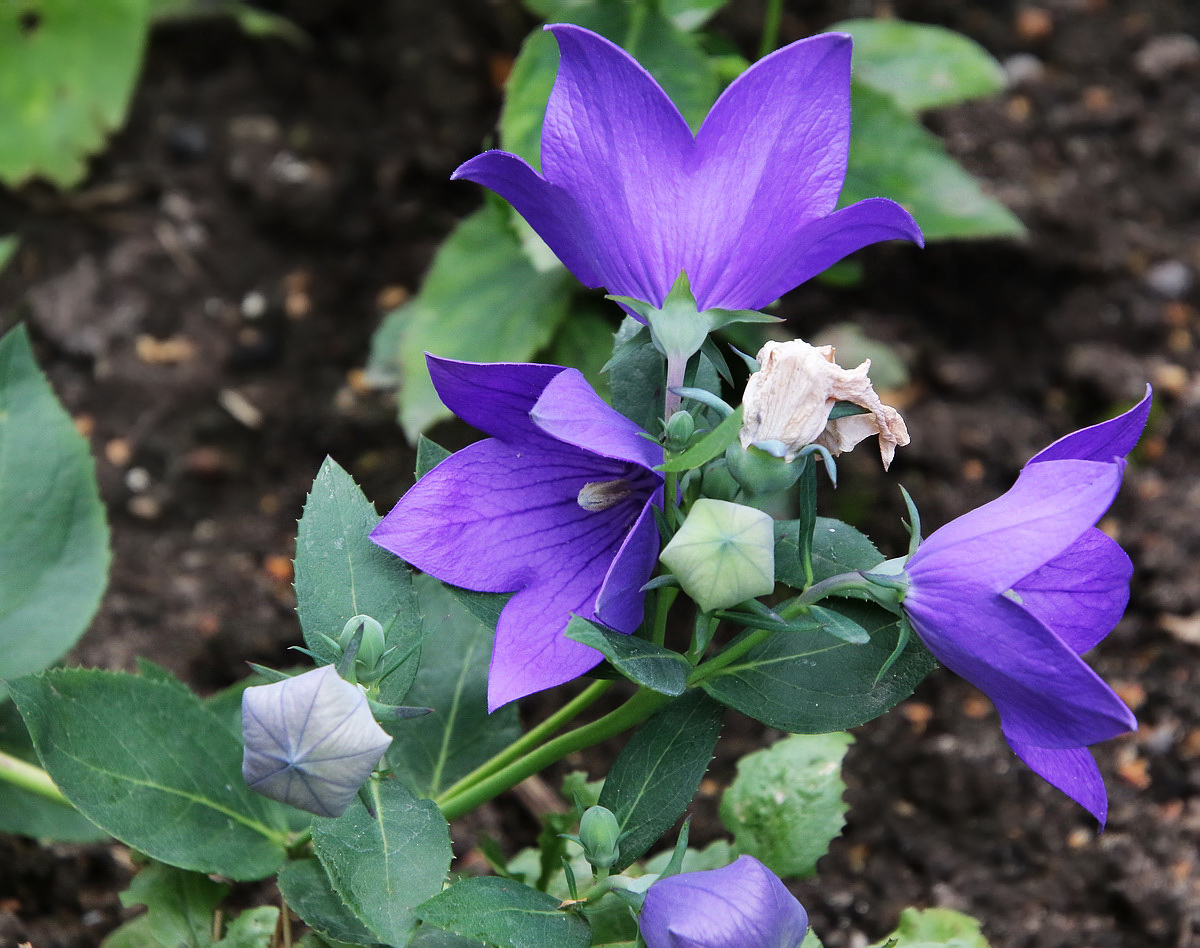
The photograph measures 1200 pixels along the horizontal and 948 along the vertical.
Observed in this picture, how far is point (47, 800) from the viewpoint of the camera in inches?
50.1

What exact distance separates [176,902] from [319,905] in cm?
20

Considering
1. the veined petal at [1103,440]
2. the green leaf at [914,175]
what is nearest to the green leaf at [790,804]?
the veined petal at [1103,440]

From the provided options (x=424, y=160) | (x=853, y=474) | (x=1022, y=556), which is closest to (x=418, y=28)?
(x=424, y=160)

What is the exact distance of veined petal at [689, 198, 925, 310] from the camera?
0.88 meters

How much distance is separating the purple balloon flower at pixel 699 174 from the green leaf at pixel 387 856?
470 millimetres

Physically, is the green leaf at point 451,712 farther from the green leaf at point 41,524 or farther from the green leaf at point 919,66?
the green leaf at point 919,66

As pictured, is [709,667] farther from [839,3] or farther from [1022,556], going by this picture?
[839,3]

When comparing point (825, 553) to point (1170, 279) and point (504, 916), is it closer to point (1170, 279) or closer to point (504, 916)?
point (504, 916)

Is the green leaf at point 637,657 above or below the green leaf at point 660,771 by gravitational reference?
above

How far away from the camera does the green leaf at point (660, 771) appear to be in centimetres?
97

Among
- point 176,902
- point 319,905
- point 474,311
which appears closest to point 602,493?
point 319,905

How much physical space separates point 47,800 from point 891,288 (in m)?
1.58

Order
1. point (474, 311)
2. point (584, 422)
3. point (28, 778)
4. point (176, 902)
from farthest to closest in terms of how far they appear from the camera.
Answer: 1. point (474, 311)
2. point (28, 778)
3. point (176, 902)
4. point (584, 422)

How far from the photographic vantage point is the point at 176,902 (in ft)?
3.71
